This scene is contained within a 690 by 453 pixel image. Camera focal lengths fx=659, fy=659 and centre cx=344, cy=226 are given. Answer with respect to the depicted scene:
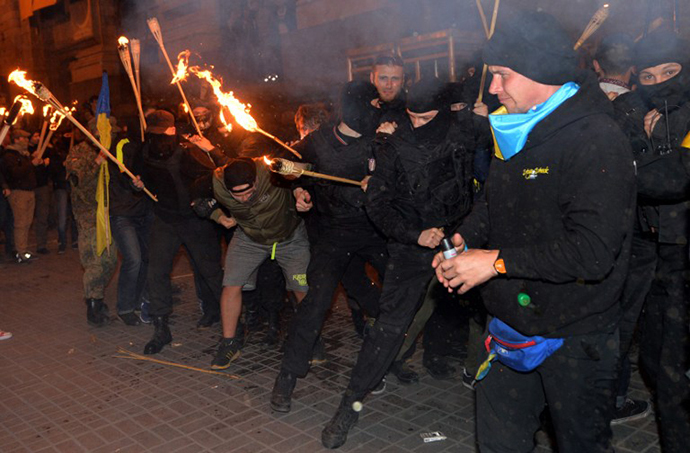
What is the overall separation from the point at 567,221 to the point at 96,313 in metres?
5.61

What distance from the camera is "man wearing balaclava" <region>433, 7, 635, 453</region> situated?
2.31 metres

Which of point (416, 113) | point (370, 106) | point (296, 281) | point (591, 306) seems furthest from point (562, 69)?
point (296, 281)

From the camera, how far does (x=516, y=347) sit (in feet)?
8.45

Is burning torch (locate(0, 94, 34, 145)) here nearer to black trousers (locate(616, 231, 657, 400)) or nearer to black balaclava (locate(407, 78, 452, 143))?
black balaclava (locate(407, 78, 452, 143))

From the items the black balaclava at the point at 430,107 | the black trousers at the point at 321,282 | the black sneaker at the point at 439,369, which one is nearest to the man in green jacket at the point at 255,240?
the black trousers at the point at 321,282

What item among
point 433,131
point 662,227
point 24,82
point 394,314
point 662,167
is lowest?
point 394,314

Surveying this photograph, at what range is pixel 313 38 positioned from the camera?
10.9m

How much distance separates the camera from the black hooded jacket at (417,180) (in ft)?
13.2

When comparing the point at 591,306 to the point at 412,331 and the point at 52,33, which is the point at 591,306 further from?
the point at 52,33

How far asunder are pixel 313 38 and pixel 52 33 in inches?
523

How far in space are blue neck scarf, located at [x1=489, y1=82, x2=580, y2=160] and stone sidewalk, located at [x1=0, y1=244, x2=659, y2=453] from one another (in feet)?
6.97

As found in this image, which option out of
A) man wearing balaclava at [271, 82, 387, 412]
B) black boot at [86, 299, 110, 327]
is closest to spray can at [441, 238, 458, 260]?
man wearing balaclava at [271, 82, 387, 412]

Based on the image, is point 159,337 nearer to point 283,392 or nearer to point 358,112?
point 283,392

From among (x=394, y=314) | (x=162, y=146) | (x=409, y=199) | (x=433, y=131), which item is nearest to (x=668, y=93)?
(x=433, y=131)
